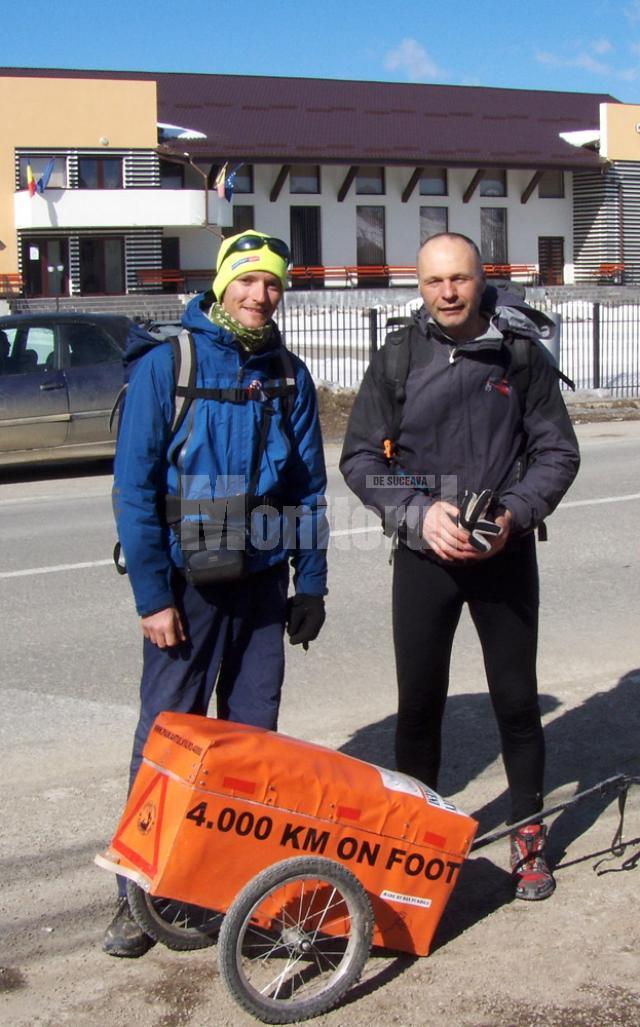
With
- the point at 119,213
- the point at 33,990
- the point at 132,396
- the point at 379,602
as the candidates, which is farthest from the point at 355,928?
the point at 119,213

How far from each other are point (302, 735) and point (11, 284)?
4537 centimetres

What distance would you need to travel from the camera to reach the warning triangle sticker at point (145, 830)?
3139 millimetres

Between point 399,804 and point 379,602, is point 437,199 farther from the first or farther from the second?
point 399,804

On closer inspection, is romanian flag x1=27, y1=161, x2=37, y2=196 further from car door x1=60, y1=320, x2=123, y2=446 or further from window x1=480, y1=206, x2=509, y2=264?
car door x1=60, y1=320, x2=123, y2=446

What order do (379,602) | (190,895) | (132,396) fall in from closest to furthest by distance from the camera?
(190,895)
(132,396)
(379,602)

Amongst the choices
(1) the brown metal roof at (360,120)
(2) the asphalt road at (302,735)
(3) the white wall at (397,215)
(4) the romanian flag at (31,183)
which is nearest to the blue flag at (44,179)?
(4) the romanian flag at (31,183)

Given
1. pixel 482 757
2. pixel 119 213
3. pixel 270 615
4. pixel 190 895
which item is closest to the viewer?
pixel 190 895

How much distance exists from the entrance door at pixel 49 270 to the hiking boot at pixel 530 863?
4723 cm

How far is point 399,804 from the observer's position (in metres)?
3.32

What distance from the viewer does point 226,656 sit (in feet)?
12.0

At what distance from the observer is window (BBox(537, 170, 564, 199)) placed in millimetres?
58688

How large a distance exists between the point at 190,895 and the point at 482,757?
6.63 feet

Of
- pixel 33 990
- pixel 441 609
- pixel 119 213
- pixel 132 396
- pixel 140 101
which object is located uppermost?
pixel 140 101

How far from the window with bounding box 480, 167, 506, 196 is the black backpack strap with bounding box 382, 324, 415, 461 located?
55.4 meters
